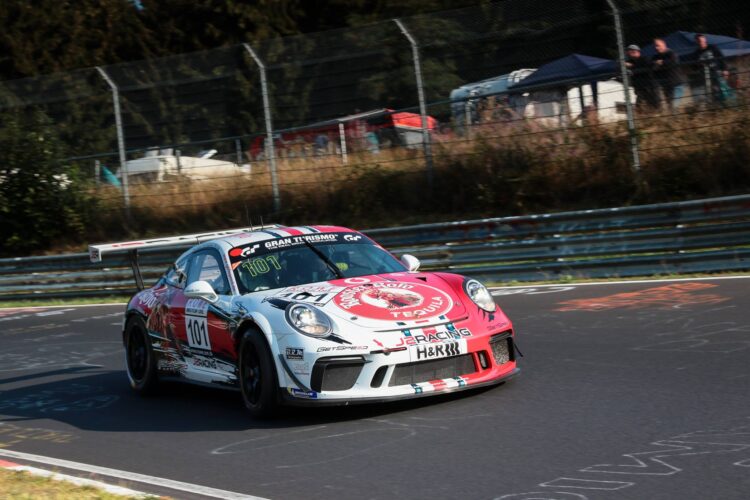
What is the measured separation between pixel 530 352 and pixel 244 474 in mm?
3856

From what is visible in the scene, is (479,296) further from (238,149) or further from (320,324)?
(238,149)

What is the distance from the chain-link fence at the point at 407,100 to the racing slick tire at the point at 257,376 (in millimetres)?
10055

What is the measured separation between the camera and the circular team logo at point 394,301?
720 centimetres

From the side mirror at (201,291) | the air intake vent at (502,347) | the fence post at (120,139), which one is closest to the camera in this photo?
the air intake vent at (502,347)

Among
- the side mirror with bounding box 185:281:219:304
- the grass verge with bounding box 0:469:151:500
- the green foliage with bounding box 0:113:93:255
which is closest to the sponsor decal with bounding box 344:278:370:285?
the side mirror with bounding box 185:281:219:304

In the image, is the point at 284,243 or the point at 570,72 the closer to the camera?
the point at 284,243

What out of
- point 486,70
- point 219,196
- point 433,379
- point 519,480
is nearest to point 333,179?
point 219,196

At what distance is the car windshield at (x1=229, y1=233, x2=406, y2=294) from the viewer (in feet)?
26.6

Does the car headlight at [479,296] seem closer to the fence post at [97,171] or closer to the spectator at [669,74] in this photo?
the spectator at [669,74]

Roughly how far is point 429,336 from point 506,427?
0.86 metres

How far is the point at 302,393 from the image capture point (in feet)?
23.0

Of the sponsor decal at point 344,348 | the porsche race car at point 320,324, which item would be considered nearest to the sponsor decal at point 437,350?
the porsche race car at point 320,324

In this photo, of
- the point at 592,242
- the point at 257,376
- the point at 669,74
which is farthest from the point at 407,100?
the point at 257,376

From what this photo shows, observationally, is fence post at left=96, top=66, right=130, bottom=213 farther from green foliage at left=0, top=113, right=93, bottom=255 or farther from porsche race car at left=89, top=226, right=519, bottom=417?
porsche race car at left=89, top=226, right=519, bottom=417
